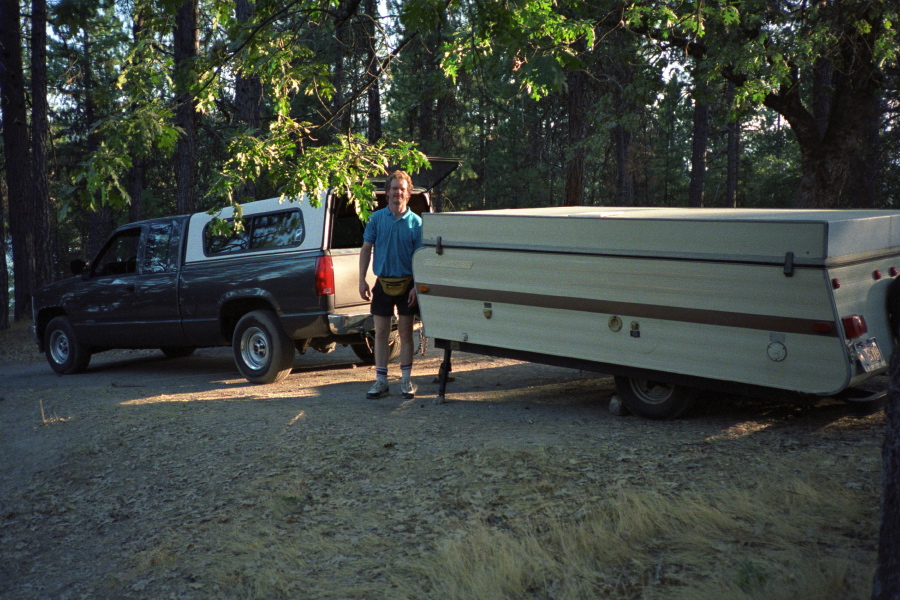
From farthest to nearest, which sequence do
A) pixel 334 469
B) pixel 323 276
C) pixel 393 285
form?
1. pixel 323 276
2. pixel 393 285
3. pixel 334 469

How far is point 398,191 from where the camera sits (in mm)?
7461

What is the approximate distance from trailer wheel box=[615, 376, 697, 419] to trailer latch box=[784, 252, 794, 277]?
1.37 meters

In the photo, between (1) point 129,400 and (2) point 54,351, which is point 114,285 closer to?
(2) point 54,351

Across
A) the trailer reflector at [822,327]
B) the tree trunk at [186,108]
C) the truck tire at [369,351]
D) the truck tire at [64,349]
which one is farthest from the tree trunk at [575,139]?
the trailer reflector at [822,327]

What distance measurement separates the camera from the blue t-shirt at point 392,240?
755cm

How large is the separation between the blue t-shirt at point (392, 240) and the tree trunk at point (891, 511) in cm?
501

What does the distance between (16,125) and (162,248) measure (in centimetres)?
1063

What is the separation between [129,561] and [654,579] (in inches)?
119

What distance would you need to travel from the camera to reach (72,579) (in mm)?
4566

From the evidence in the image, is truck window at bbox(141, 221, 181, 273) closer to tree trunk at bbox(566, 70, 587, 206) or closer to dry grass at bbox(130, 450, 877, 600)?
dry grass at bbox(130, 450, 877, 600)

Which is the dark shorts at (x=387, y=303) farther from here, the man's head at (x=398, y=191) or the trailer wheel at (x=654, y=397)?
the trailer wheel at (x=654, y=397)

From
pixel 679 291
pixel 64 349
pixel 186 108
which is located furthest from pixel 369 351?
pixel 186 108

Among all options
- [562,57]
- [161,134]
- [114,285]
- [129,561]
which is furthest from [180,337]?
[562,57]

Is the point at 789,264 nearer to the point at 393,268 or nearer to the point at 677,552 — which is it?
the point at 677,552
